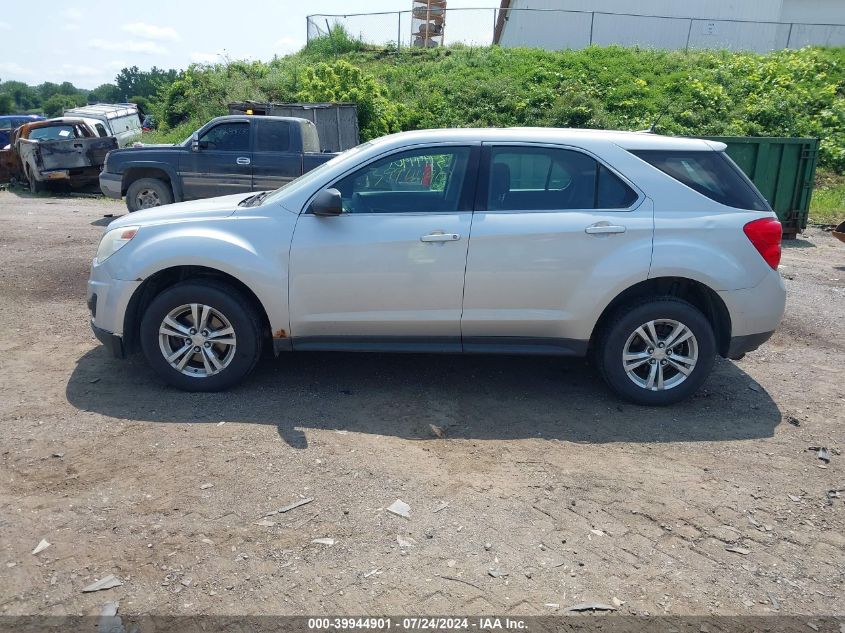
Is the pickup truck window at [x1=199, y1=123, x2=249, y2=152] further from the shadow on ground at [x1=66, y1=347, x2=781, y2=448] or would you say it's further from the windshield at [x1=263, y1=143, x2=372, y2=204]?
the windshield at [x1=263, y1=143, x2=372, y2=204]

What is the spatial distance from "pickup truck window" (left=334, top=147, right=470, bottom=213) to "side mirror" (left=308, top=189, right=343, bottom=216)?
0.60ft

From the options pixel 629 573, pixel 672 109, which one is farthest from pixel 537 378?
pixel 672 109

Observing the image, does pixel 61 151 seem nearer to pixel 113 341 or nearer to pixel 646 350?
pixel 113 341

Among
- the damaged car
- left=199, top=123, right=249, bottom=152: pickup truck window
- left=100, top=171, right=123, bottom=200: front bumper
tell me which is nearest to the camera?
left=199, top=123, right=249, bottom=152: pickup truck window

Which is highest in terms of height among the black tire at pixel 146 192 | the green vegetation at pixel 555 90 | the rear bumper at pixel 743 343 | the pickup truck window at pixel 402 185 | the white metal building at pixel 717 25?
the white metal building at pixel 717 25

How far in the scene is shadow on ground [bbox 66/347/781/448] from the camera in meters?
4.75

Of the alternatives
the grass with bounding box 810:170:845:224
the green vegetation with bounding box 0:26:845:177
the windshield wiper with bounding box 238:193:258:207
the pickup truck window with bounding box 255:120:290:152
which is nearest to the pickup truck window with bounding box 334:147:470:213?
the windshield wiper with bounding box 238:193:258:207

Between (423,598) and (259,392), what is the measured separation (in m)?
2.48

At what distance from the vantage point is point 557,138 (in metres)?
5.08

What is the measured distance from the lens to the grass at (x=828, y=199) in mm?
14305

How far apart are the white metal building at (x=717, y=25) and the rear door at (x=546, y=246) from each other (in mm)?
23313

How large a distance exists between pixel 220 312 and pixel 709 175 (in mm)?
3496

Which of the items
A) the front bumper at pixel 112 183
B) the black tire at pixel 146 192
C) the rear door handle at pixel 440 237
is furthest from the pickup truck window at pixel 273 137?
the rear door handle at pixel 440 237

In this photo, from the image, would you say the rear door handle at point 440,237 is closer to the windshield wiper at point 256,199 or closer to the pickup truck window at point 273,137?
the windshield wiper at point 256,199
